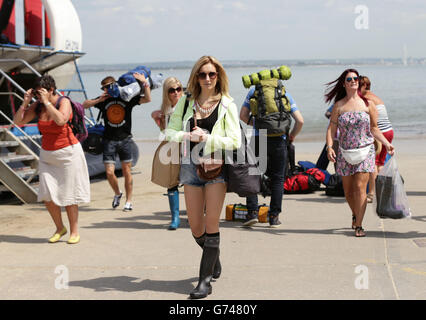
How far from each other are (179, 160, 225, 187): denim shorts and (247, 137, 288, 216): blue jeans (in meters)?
2.74

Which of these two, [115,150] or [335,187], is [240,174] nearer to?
[115,150]

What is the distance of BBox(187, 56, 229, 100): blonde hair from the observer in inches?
192

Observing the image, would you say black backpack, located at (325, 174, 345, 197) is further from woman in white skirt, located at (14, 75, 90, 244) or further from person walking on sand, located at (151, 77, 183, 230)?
woman in white skirt, located at (14, 75, 90, 244)

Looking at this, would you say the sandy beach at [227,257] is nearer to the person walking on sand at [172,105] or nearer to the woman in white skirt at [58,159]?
the person walking on sand at [172,105]

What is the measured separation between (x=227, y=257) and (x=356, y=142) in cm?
198

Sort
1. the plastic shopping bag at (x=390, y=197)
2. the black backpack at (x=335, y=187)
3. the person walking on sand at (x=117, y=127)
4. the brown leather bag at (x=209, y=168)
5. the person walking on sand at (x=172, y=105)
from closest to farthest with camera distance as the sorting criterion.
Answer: the brown leather bag at (x=209, y=168)
the plastic shopping bag at (x=390, y=197)
the person walking on sand at (x=172, y=105)
the person walking on sand at (x=117, y=127)
the black backpack at (x=335, y=187)

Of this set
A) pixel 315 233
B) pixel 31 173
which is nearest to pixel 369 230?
pixel 315 233

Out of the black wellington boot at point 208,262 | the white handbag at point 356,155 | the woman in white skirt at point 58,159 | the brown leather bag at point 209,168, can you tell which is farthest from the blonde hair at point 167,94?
the black wellington boot at point 208,262

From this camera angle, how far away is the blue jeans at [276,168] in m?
7.54

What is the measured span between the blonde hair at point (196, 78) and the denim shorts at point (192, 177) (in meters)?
0.55

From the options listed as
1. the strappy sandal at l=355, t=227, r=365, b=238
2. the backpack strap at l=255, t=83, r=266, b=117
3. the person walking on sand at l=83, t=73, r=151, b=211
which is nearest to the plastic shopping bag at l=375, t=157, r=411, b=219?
the strappy sandal at l=355, t=227, r=365, b=238

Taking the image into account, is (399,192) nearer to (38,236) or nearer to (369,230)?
(369,230)

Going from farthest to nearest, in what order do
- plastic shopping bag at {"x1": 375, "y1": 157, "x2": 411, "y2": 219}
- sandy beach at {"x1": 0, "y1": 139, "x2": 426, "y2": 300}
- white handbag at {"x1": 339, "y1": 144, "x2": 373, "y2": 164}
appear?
white handbag at {"x1": 339, "y1": 144, "x2": 373, "y2": 164}, plastic shopping bag at {"x1": 375, "y1": 157, "x2": 411, "y2": 219}, sandy beach at {"x1": 0, "y1": 139, "x2": 426, "y2": 300}
